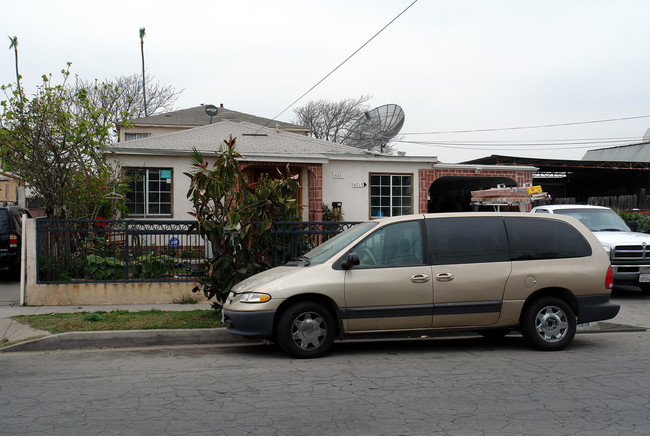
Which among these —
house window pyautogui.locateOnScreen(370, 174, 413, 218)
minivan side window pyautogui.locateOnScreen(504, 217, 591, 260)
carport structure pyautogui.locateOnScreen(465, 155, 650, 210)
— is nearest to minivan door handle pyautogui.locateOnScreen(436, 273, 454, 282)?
minivan side window pyautogui.locateOnScreen(504, 217, 591, 260)

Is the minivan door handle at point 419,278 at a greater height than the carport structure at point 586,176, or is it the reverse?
the carport structure at point 586,176

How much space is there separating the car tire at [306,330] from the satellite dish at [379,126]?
1677 cm

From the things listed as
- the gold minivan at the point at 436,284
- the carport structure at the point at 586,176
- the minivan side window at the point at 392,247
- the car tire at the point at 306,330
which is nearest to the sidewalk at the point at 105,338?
the gold minivan at the point at 436,284

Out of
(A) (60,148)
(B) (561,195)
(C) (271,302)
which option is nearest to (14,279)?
(A) (60,148)

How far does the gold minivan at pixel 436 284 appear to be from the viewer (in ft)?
24.0

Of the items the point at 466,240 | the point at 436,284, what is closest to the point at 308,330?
the point at 436,284

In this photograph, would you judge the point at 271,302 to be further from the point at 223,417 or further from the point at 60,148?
the point at 60,148

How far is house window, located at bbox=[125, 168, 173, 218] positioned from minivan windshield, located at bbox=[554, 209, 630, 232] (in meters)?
10.9

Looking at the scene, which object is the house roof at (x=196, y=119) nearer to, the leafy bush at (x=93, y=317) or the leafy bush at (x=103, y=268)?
the leafy bush at (x=103, y=268)

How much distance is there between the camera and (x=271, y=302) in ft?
23.6

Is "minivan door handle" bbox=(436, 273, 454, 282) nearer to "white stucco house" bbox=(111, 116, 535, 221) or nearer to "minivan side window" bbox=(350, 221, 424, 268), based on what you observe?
"minivan side window" bbox=(350, 221, 424, 268)

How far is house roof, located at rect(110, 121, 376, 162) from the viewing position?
60.1ft

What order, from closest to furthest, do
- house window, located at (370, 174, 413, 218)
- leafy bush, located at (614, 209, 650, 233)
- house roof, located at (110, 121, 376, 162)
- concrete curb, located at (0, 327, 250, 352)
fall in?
concrete curb, located at (0, 327, 250, 352) < leafy bush, located at (614, 209, 650, 233) < house roof, located at (110, 121, 376, 162) < house window, located at (370, 174, 413, 218)

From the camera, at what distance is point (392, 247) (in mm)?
7676
